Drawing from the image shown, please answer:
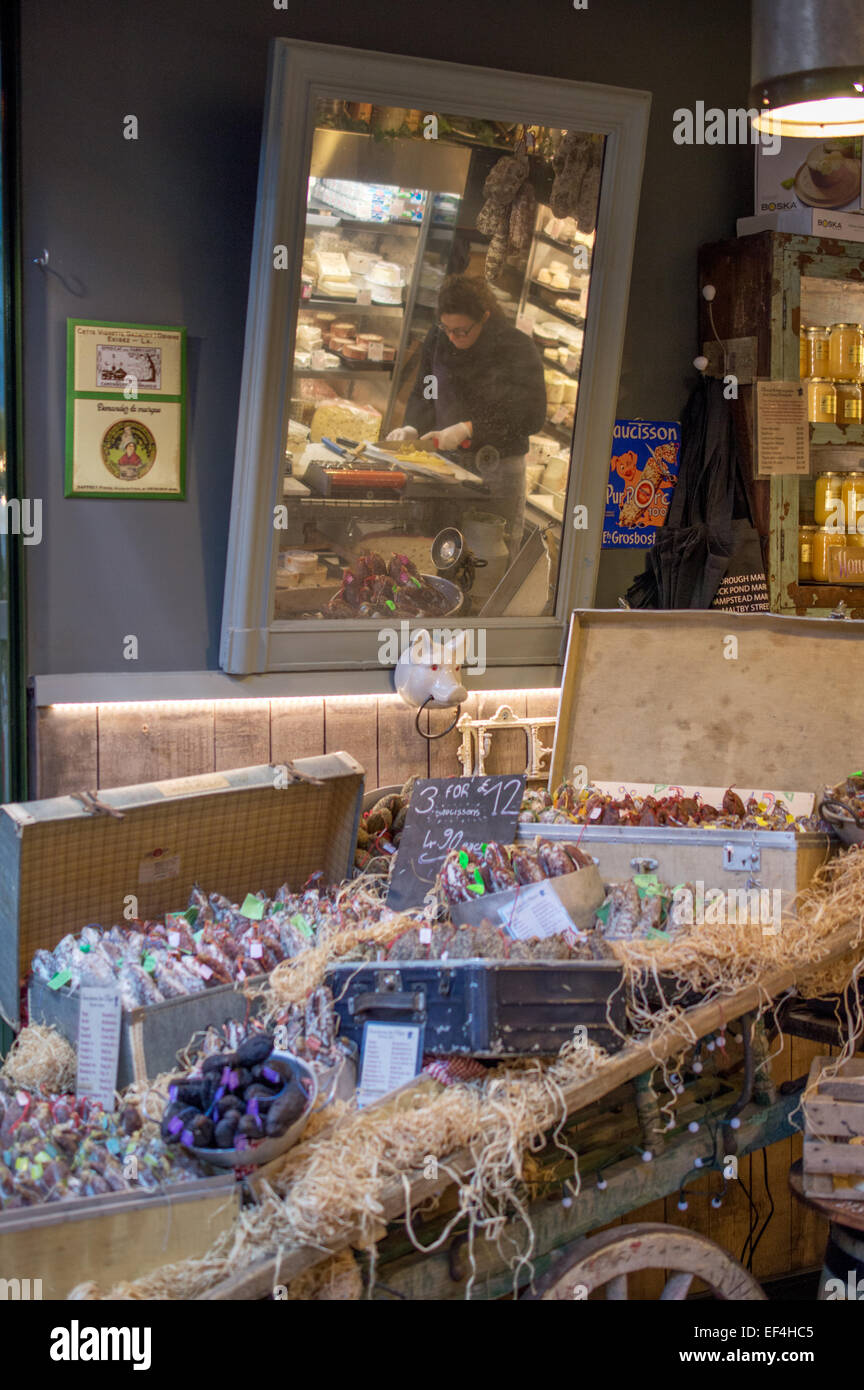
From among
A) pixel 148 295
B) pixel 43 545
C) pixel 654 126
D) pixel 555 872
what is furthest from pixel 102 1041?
pixel 654 126

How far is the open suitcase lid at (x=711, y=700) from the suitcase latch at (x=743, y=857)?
2.95 feet

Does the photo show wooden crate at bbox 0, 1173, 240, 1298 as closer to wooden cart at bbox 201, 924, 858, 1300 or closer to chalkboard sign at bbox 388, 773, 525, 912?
wooden cart at bbox 201, 924, 858, 1300

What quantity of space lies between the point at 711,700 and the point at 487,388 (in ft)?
4.30

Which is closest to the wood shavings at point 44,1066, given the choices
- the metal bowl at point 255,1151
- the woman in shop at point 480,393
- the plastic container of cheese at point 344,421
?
the metal bowl at point 255,1151

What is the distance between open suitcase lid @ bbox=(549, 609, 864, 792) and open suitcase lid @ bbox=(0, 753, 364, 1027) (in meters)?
0.87

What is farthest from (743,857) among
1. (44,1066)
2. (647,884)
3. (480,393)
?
(480,393)

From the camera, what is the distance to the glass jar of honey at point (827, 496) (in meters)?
4.98

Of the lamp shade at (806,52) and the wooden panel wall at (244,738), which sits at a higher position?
the lamp shade at (806,52)

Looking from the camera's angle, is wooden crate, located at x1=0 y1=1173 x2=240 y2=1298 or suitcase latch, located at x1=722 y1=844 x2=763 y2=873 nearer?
wooden crate, located at x1=0 y1=1173 x2=240 y2=1298

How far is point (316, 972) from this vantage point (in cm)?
282

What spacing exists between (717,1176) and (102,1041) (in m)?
2.06

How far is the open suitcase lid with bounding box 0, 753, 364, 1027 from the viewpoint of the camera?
3.11m

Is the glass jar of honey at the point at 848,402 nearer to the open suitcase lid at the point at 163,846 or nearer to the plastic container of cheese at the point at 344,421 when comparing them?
the plastic container of cheese at the point at 344,421

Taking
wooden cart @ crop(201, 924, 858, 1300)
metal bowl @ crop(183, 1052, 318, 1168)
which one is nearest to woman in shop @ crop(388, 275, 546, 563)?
wooden cart @ crop(201, 924, 858, 1300)
